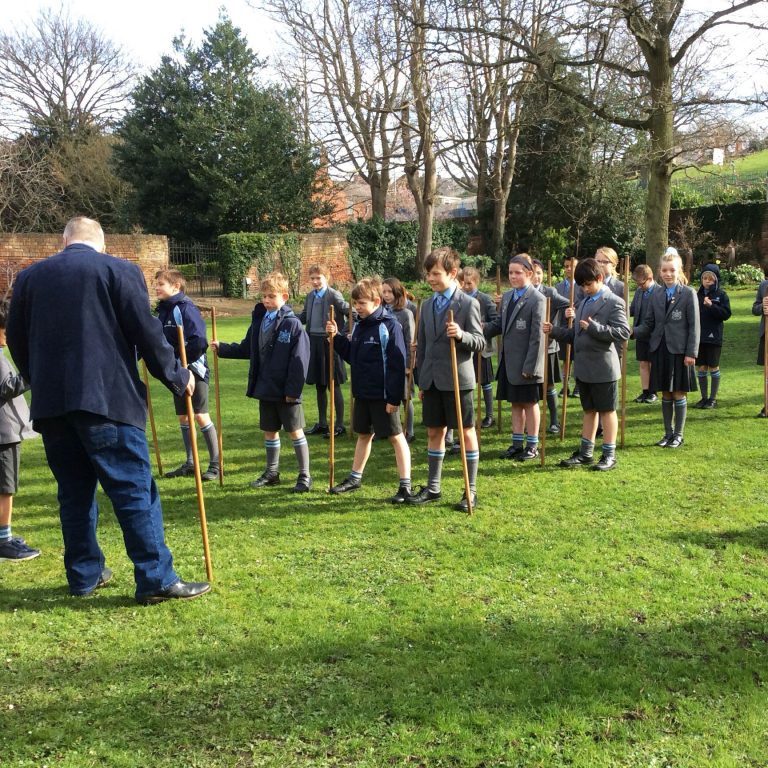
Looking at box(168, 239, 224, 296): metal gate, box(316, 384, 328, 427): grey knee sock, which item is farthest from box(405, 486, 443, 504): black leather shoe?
box(168, 239, 224, 296): metal gate

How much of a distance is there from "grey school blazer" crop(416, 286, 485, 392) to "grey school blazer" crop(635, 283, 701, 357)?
3172mm

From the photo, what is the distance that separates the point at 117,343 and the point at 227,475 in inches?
145

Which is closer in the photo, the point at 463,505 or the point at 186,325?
the point at 463,505

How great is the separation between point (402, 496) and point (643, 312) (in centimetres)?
565

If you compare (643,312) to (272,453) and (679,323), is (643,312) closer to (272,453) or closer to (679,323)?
(679,323)

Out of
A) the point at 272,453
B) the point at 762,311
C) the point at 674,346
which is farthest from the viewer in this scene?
the point at 762,311

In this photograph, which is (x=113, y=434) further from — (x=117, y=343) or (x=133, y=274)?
(x=133, y=274)

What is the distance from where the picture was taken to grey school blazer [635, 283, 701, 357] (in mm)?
8766

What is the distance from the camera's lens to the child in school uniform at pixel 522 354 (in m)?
8.04

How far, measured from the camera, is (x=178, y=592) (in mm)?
4945

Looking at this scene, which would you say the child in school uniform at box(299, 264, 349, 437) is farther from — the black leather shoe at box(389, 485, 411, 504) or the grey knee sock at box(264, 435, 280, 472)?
the black leather shoe at box(389, 485, 411, 504)

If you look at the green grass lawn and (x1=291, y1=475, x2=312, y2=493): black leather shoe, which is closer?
the green grass lawn

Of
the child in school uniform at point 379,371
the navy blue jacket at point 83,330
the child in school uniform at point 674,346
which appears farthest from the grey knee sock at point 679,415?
the navy blue jacket at point 83,330

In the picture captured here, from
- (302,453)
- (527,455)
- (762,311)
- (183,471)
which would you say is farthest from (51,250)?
(762,311)
